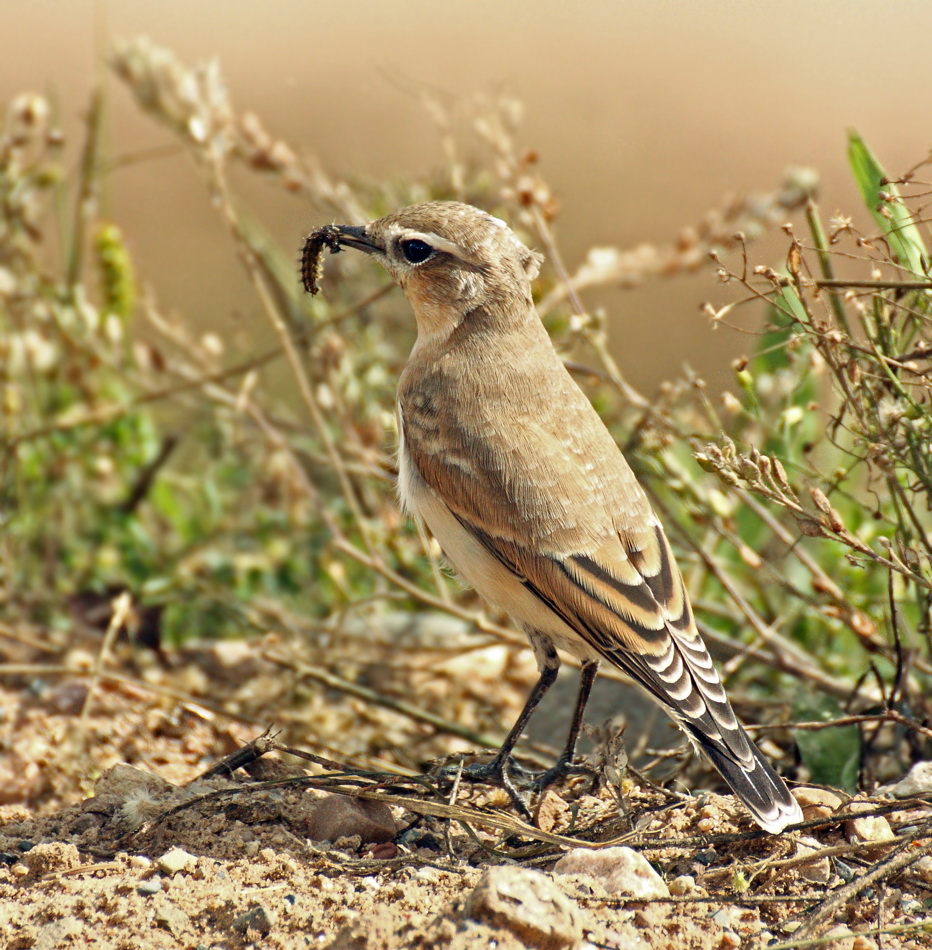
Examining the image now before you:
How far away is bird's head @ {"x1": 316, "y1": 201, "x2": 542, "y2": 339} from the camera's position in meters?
4.47

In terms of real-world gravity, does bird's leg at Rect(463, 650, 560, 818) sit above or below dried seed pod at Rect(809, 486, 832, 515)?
below

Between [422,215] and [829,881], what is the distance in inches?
108

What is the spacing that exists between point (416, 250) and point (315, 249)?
425 mm

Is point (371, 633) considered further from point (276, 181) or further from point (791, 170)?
point (791, 170)

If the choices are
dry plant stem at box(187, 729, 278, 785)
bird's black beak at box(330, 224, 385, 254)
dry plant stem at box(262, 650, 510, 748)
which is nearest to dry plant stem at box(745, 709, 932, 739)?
dry plant stem at box(262, 650, 510, 748)

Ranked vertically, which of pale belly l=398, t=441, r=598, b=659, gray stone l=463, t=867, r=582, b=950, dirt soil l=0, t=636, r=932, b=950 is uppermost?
pale belly l=398, t=441, r=598, b=659

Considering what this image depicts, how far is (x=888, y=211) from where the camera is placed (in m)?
4.04

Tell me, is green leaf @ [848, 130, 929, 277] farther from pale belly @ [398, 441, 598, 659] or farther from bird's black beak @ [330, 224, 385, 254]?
bird's black beak @ [330, 224, 385, 254]

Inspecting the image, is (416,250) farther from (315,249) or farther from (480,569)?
(480,569)

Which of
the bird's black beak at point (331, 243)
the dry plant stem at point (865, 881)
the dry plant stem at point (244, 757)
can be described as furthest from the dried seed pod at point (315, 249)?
the dry plant stem at point (865, 881)

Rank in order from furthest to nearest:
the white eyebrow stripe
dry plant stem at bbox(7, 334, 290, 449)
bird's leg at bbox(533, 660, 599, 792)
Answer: dry plant stem at bbox(7, 334, 290, 449) → the white eyebrow stripe → bird's leg at bbox(533, 660, 599, 792)

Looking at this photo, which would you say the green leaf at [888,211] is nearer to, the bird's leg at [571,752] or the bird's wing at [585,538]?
the bird's wing at [585,538]

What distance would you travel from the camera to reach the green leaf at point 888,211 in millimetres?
3678

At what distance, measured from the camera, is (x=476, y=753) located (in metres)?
4.18
